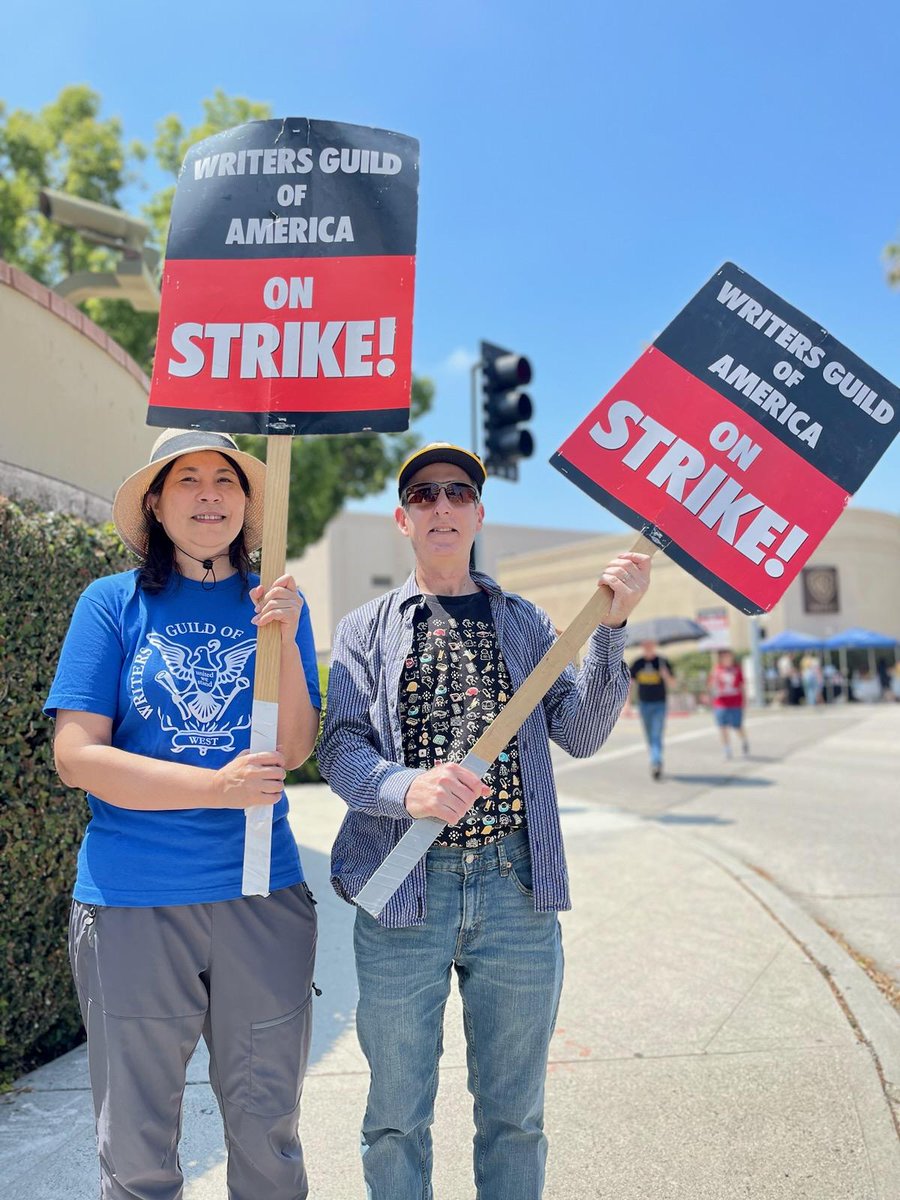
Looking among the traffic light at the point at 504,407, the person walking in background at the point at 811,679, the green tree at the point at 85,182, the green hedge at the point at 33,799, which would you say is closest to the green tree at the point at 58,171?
the green tree at the point at 85,182

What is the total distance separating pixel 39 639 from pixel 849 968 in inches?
159

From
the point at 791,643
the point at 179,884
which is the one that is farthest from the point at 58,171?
the point at 791,643

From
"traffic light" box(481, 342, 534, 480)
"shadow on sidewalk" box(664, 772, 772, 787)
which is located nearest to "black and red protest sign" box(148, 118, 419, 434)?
"traffic light" box(481, 342, 534, 480)

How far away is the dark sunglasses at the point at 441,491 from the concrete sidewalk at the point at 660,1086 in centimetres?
203

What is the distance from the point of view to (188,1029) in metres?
2.11

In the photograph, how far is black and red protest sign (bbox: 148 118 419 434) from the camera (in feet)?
8.02

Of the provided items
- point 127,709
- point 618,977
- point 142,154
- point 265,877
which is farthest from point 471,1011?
point 142,154

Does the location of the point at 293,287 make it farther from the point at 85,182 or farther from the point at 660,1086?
the point at 85,182

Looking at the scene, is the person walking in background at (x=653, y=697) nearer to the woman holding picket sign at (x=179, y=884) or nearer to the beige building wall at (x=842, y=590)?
the woman holding picket sign at (x=179, y=884)

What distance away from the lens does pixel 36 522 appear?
3.40m

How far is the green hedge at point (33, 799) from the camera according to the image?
3.22 metres

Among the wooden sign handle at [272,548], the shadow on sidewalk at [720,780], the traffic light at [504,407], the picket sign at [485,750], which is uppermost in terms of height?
the traffic light at [504,407]

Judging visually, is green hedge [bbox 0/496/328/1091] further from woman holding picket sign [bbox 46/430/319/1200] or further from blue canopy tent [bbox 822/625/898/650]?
blue canopy tent [bbox 822/625/898/650]

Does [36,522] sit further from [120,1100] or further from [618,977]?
[618,977]
